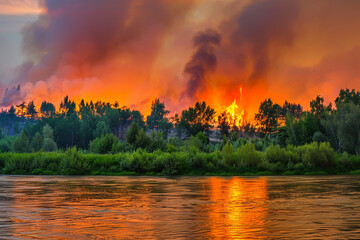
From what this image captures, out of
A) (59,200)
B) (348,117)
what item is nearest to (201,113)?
(348,117)

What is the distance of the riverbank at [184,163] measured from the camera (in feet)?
186

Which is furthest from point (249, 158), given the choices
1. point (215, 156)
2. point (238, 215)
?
point (238, 215)

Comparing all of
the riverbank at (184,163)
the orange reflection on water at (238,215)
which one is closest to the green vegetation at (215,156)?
the riverbank at (184,163)

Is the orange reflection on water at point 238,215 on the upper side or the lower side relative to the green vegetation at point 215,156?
lower

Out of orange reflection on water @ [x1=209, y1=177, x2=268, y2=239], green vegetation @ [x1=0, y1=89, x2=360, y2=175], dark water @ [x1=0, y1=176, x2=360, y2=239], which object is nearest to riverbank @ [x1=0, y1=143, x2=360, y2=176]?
green vegetation @ [x1=0, y1=89, x2=360, y2=175]

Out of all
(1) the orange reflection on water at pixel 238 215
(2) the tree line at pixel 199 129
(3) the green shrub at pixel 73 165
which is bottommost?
(1) the orange reflection on water at pixel 238 215

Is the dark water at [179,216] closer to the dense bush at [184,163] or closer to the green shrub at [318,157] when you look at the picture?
the dense bush at [184,163]

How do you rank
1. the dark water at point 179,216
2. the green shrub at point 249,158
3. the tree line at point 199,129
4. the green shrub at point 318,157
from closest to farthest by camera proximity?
the dark water at point 179,216, the green shrub at point 249,158, the green shrub at point 318,157, the tree line at point 199,129

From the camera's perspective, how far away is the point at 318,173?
5800 centimetres

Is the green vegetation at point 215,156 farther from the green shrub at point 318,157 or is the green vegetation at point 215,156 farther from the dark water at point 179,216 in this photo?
the dark water at point 179,216

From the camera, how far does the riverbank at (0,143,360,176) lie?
186ft

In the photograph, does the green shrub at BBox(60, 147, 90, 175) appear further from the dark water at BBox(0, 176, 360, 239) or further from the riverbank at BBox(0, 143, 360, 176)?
the dark water at BBox(0, 176, 360, 239)

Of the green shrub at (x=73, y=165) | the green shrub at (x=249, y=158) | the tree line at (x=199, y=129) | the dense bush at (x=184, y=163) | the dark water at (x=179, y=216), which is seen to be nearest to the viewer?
the dark water at (x=179, y=216)

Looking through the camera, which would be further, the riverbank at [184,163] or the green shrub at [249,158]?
the green shrub at [249,158]
